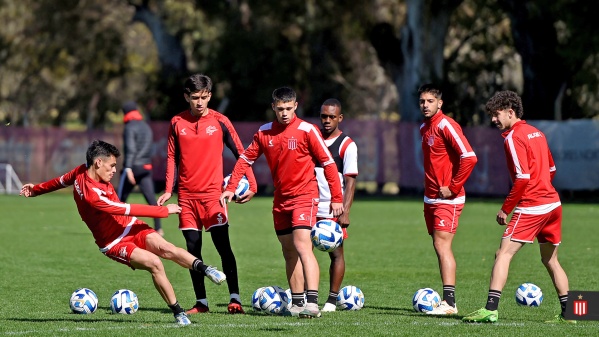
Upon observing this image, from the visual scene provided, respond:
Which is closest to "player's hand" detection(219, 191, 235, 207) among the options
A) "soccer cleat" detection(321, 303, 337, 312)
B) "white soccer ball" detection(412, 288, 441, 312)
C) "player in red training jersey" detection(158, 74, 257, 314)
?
"player in red training jersey" detection(158, 74, 257, 314)

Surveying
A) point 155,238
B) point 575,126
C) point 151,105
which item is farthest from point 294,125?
point 151,105

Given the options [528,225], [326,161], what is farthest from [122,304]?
[528,225]

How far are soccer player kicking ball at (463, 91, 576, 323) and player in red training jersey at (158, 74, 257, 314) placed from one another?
2.54 m

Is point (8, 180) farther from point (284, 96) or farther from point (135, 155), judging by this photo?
point (284, 96)

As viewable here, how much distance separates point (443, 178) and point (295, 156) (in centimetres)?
150

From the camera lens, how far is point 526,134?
32.8 feet

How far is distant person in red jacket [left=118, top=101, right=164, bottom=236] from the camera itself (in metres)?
18.8

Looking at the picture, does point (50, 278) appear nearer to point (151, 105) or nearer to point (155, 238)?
point (155, 238)

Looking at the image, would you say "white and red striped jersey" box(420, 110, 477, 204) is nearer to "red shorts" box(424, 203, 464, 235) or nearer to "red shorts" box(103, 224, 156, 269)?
"red shorts" box(424, 203, 464, 235)

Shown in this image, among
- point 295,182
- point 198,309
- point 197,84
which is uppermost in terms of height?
point 197,84

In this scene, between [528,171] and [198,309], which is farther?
[198,309]

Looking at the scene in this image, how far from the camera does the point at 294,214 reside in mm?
10516

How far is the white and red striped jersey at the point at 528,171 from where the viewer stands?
9914 millimetres

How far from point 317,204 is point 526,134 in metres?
2.03
